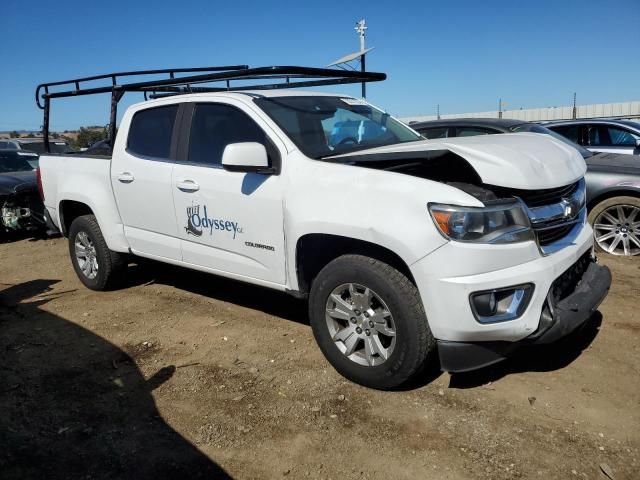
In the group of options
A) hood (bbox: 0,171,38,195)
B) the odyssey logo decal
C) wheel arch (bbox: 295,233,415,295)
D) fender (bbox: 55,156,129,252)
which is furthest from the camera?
hood (bbox: 0,171,38,195)

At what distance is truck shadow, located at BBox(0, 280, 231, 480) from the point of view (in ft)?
8.83

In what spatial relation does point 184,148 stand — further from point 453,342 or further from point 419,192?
point 453,342

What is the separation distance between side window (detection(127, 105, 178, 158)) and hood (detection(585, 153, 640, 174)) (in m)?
4.60

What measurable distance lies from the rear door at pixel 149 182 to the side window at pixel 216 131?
251 millimetres

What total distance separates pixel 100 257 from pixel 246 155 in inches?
103

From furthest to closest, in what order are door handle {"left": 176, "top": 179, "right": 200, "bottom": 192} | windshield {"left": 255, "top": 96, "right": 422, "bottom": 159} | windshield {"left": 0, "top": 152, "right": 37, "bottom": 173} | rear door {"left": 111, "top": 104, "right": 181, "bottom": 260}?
windshield {"left": 0, "top": 152, "right": 37, "bottom": 173}
rear door {"left": 111, "top": 104, "right": 181, "bottom": 260}
door handle {"left": 176, "top": 179, "right": 200, "bottom": 192}
windshield {"left": 255, "top": 96, "right": 422, "bottom": 159}

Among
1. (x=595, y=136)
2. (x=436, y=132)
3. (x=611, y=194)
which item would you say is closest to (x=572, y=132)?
(x=595, y=136)

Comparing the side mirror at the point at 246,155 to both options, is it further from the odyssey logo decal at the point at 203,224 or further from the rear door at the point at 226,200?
the odyssey logo decal at the point at 203,224

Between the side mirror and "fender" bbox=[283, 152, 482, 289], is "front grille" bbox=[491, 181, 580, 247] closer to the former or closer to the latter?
"fender" bbox=[283, 152, 482, 289]

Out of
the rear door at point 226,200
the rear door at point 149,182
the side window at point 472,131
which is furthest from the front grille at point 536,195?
the side window at point 472,131

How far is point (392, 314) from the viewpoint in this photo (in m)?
3.02

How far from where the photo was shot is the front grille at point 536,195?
3.02 m

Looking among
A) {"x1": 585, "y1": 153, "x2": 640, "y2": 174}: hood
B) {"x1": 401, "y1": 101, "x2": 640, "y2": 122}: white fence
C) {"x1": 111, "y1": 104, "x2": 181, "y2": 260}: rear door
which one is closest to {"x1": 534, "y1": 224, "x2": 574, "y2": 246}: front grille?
{"x1": 111, "y1": 104, "x2": 181, "y2": 260}: rear door

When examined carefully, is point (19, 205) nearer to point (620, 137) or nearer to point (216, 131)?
point (216, 131)
